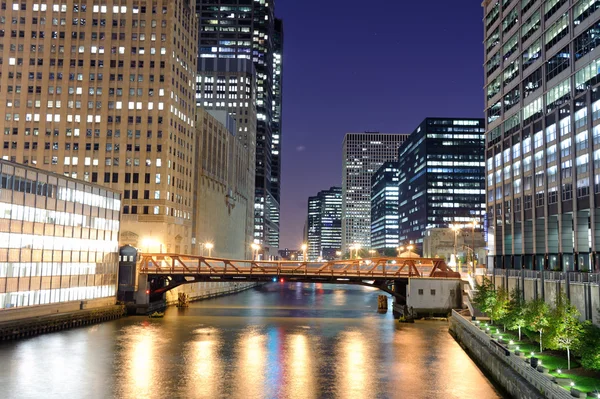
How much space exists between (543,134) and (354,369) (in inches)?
2529

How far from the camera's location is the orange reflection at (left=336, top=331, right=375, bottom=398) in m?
44.0

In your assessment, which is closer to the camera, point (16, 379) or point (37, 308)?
point (16, 379)

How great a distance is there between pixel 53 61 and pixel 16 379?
327 ft

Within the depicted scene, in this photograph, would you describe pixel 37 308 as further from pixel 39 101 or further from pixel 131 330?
pixel 39 101

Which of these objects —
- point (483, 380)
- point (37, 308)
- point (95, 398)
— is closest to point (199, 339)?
point (37, 308)

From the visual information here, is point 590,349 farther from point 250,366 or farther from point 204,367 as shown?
point 204,367

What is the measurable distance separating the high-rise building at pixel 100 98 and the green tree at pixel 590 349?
323 feet

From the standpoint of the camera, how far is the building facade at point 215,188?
504ft

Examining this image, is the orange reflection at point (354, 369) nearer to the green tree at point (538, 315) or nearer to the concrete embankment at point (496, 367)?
the concrete embankment at point (496, 367)

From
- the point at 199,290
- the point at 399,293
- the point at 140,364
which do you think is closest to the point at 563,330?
the point at 140,364

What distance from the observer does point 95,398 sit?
41.1m

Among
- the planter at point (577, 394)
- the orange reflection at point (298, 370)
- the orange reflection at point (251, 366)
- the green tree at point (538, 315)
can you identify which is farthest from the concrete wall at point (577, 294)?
the orange reflection at point (251, 366)

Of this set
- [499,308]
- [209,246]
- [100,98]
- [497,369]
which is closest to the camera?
[497,369]

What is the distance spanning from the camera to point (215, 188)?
170250 millimetres
